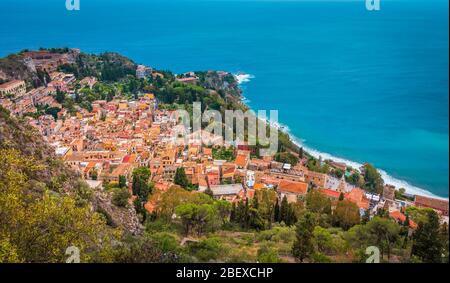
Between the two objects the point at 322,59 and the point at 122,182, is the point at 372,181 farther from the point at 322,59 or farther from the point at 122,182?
the point at 322,59

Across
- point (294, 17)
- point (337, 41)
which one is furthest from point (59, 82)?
point (294, 17)

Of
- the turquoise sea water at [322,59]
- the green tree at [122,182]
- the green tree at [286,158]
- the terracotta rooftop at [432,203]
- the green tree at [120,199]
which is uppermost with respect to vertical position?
the turquoise sea water at [322,59]

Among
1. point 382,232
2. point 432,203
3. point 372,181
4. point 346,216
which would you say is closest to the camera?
point 382,232

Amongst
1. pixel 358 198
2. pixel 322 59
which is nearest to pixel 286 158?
pixel 358 198

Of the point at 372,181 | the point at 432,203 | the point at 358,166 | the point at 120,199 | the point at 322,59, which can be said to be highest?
the point at 322,59

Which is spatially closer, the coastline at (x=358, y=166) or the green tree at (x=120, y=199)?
the green tree at (x=120, y=199)

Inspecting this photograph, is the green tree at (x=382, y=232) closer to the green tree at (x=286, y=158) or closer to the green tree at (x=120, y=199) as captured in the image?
the green tree at (x=120, y=199)

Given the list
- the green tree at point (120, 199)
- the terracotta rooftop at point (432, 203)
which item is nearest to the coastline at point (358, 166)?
the terracotta rooftop at point (432, 203)

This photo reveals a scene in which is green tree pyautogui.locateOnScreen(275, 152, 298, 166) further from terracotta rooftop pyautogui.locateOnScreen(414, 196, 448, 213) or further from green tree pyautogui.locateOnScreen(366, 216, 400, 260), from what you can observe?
green tree pyautogui.locateOnScreen(366, 216, 400, 260)
